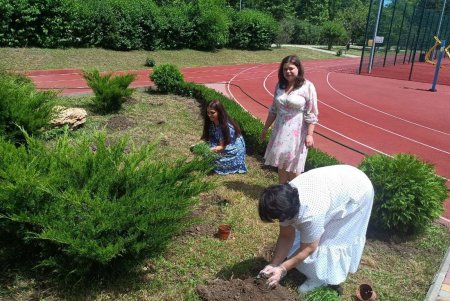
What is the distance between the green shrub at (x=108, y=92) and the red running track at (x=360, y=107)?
120 cm

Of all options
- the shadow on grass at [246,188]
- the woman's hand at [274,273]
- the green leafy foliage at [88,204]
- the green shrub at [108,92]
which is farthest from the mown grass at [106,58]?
the woman's hand at [274,273]

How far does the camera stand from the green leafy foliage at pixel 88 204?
2.66 meters

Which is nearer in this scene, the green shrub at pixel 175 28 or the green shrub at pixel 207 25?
the green shrub at pixel 175 28

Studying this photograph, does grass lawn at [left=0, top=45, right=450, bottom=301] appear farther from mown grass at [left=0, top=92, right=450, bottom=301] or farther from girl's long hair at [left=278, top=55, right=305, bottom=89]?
girl's long hair at [left=278, top=55, right=305, bottom=89]

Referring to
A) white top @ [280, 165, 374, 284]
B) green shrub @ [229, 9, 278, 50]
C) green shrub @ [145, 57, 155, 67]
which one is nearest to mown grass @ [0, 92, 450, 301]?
white top @ [280, 165, 374, 284]

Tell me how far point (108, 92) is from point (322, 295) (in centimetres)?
660

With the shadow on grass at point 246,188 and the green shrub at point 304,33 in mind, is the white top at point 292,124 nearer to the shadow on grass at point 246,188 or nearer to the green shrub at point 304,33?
the shadow on grass at point 246,188

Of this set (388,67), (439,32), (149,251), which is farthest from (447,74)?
(149,251)

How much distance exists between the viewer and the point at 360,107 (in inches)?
476

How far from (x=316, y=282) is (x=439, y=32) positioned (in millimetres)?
33417

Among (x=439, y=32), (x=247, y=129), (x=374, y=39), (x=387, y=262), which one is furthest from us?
(x=439, y=32)

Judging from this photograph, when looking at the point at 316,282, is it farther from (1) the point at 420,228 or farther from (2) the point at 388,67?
(2) the point at 388,67

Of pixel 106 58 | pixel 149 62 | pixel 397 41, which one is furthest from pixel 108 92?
pixel 397 41

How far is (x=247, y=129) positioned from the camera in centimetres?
661
